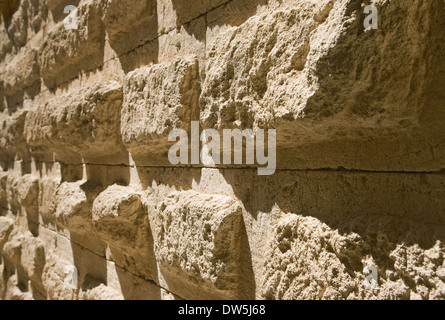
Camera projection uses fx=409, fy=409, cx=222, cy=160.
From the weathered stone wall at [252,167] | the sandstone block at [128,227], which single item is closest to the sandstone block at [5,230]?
the weathered stone wall at [252,167]

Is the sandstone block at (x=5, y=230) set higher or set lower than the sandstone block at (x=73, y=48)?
lower

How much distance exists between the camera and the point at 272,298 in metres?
1.29

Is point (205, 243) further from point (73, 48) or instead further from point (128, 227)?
point (73, 48)

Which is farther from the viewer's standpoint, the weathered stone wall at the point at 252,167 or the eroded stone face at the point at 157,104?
the eroded stone face at the point at 157,104

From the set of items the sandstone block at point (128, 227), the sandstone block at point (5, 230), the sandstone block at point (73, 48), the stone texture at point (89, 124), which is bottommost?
the sandstone block at point (5, 230)

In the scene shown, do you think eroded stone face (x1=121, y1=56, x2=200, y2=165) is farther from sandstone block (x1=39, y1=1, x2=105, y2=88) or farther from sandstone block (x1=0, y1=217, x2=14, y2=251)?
sandstone block (x1=0, y1=217, x2=14, y2=251)

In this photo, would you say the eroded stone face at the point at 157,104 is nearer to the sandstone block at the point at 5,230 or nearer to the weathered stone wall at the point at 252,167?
the weathered stone wall at the point at 252,167

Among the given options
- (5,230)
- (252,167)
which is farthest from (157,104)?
(5,230)

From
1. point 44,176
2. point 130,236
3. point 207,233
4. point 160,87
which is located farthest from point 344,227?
point 44,176

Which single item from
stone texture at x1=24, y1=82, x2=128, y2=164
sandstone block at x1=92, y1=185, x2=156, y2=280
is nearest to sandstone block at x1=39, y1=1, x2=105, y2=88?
stone texture at x1=24, y1=82, x2=128, y2=164

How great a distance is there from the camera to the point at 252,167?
1400mm

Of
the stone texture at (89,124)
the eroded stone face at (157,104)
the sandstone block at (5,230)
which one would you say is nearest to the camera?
the eroded stone face at (157,104)

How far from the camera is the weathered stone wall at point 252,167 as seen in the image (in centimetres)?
91

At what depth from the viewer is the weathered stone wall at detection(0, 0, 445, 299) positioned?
910mm
